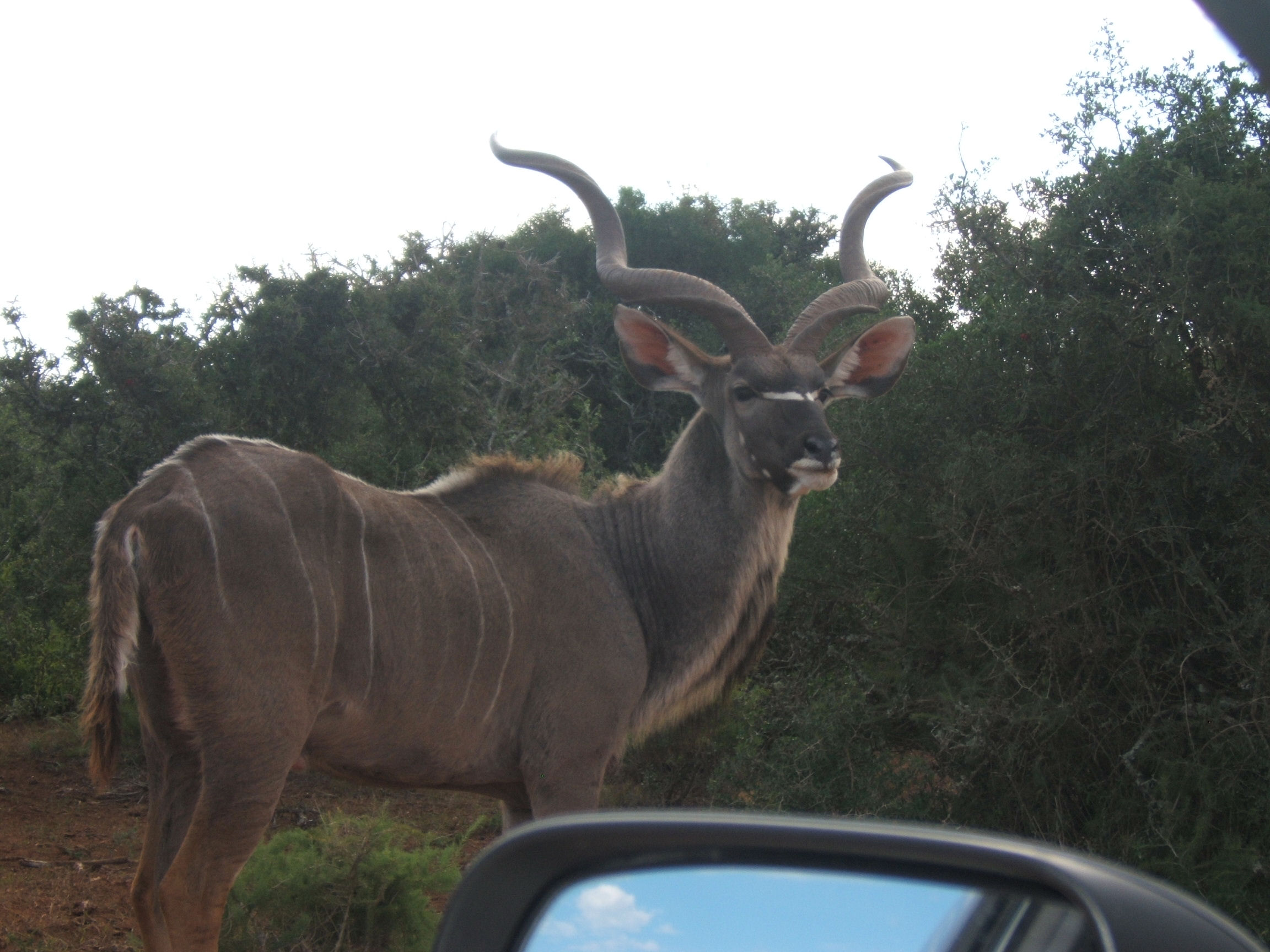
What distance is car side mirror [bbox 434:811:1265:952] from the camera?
1.03 m

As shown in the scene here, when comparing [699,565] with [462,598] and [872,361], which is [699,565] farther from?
[872,361]

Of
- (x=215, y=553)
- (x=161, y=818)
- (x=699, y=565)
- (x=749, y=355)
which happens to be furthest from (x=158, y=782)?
(x=749, y=355)

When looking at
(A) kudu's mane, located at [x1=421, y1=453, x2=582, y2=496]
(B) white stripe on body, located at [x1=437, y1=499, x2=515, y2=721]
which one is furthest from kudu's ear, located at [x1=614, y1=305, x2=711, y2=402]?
(B) white stripe on body, located at [x1=437, y1=499, x2=515, y2=721]

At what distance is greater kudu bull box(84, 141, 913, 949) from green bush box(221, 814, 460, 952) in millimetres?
412

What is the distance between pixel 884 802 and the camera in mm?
4457

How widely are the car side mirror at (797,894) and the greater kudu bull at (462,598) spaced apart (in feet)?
6.31

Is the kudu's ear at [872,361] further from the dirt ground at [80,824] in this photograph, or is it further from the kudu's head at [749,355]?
the dirt ground at [80,824]

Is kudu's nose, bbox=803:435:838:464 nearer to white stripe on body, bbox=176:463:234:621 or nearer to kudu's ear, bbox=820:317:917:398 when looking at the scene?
kudu's ear, bbox=820:317:917:398

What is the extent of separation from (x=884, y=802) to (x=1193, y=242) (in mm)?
2205

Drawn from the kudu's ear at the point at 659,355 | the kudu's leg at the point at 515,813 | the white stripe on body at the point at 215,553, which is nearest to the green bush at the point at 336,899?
the kudu's leg at the point at 515,813

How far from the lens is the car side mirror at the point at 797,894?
3.39ft

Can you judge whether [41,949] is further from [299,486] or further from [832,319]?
[832,319]

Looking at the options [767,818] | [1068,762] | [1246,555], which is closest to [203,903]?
[767,818]

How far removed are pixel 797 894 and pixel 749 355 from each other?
10.8 ft
